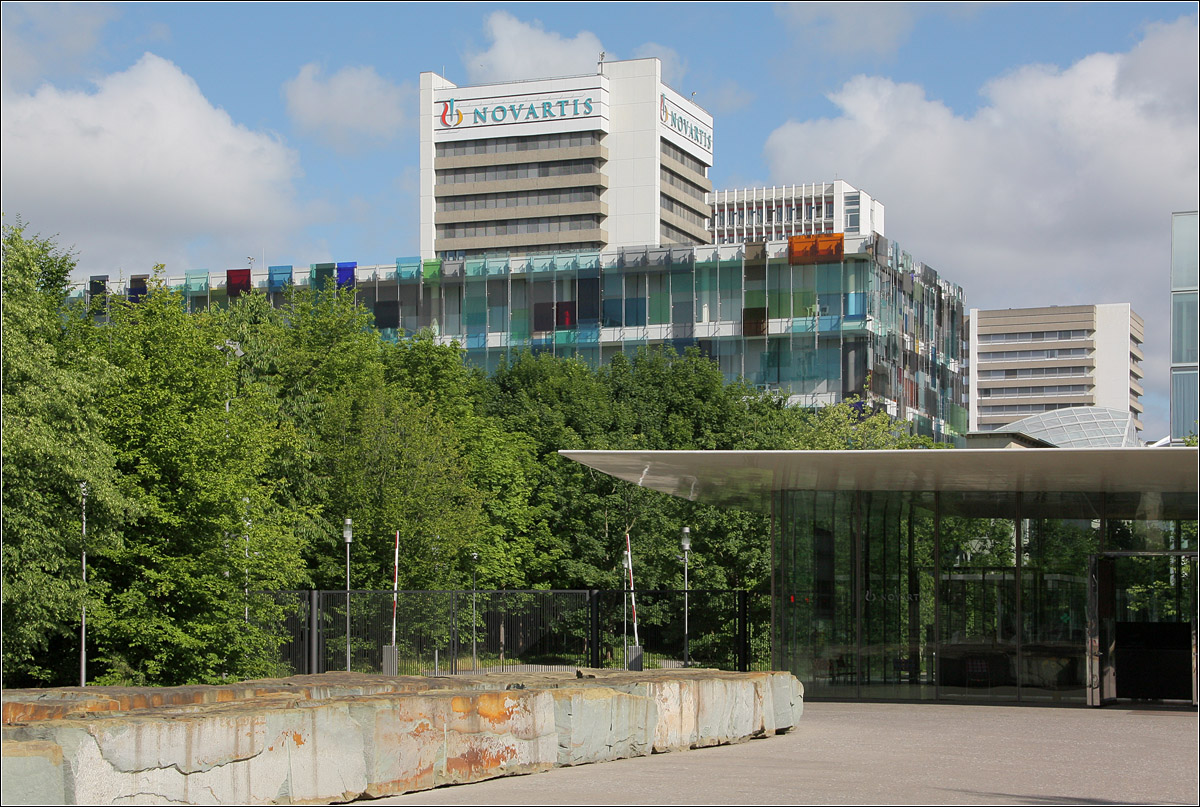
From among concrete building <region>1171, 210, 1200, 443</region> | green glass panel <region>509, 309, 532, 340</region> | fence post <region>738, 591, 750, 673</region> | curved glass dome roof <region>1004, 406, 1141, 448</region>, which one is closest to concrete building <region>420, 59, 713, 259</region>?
green glass panel <region>509, 309, 532, 340</region>

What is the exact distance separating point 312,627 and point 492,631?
6270 millimetres

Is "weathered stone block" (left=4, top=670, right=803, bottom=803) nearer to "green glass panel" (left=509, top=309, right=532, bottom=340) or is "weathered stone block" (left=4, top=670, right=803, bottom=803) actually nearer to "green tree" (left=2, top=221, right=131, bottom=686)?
"green tree" (left=2, top=221, right=131, bottom=686)

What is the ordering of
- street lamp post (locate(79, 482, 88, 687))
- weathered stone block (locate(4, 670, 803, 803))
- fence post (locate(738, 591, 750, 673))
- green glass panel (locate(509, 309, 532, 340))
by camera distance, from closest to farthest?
weathered stone block (locate(4, 670, 803, 803)) → street lamp post (locate(79, 482, 88, 687)) → fence post (locate(738, 591, 750, 673)) → green glass panel (locate(509, 309, 532, 340))

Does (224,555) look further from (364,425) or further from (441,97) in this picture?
(441,97)

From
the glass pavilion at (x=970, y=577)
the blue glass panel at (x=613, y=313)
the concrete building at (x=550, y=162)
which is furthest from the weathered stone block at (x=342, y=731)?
the concrete building at (x=550, y=162)

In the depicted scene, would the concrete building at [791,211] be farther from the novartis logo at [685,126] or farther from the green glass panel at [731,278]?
the green glass panel at [731,278]

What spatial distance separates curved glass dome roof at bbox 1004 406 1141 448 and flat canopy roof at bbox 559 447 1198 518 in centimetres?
1105

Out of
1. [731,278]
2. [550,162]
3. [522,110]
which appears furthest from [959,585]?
[522,110]

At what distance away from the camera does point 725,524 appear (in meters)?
44.5

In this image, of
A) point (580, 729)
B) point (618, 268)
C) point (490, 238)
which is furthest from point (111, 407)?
point (490, 238)

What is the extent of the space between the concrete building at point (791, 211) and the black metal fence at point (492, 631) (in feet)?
487

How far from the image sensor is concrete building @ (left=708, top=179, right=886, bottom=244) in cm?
18750

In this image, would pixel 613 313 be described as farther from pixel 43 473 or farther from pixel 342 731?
pixel 342 731

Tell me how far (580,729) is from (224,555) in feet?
60.4
